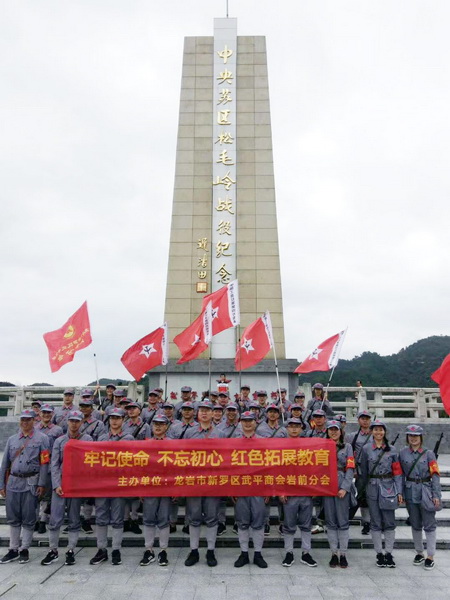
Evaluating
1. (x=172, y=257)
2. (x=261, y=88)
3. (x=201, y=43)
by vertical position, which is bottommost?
(x=172, y=257)

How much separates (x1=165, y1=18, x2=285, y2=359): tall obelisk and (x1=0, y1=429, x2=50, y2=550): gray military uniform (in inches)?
309

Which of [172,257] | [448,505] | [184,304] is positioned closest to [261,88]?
[172,257]

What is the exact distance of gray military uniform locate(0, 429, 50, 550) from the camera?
5797 mm

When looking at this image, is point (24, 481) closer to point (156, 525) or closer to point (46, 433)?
point (46, 433)

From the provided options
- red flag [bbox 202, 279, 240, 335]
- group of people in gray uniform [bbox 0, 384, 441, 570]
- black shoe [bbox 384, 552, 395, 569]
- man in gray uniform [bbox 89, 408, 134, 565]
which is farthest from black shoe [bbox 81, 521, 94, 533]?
black shoe [bbox 384, 552, 395, 569]

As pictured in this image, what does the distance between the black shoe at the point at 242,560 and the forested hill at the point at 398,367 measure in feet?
85.2

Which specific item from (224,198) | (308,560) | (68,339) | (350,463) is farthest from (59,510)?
(224,198)

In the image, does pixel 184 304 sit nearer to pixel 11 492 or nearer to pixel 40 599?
pixel 11 492

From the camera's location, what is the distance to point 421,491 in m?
5.67

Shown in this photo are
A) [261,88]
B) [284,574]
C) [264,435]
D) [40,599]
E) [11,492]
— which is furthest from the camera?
[261,88]

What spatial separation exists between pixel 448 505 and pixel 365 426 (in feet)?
8.28

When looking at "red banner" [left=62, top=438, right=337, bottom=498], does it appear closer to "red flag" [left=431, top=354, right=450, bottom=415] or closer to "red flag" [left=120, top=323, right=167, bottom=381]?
"red flag" [left=431, top=354, right=450, bottom=415]

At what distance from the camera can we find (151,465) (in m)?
6.01

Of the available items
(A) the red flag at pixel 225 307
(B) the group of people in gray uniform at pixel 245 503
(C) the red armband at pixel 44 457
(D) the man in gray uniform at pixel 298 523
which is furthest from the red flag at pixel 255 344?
(C) the red armband at pixel 44 457
